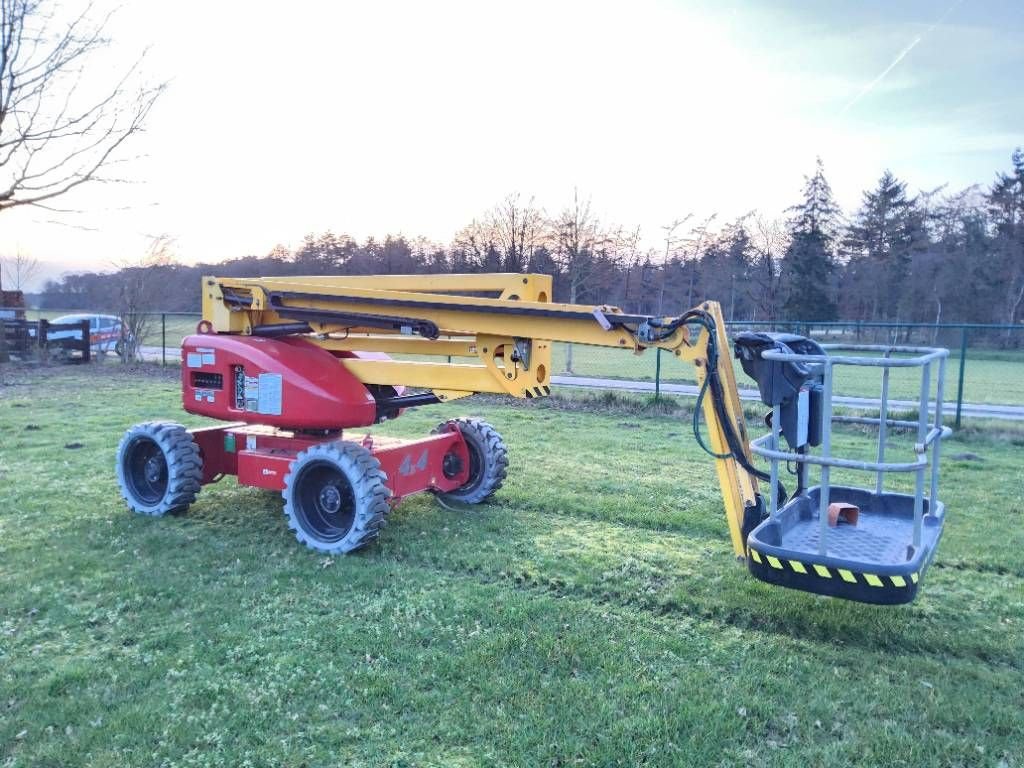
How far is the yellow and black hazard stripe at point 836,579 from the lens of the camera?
4.10 metres

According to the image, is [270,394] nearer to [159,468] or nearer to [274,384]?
[274,384]

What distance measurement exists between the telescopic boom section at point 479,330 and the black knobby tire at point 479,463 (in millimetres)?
1055

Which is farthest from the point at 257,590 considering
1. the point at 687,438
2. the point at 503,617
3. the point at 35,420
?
the point at 35,420

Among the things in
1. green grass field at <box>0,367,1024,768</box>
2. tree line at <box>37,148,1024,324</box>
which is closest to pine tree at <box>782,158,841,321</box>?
tree line at <box>37,148,1024,324</box>

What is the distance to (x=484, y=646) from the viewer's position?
447 cm

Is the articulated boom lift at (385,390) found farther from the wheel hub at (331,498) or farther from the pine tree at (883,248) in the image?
the pine tree at (883,248)

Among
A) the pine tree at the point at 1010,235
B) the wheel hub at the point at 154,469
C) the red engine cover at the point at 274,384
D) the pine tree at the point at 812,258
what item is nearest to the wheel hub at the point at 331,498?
the red engine cover at the point at 274,384

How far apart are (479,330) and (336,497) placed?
1.73m

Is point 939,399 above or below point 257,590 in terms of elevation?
above

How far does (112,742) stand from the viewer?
11.7 ft

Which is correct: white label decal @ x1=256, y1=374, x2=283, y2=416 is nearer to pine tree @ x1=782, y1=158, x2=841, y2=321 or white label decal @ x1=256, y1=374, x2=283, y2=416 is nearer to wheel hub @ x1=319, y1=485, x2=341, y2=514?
wheel hub @ x1=319, y1=485, x2=341, y2=514

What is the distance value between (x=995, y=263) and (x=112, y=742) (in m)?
48.8

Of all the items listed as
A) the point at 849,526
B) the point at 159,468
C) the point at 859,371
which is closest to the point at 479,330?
the point at 849,526

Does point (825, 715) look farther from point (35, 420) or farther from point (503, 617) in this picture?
point (35, 420)
